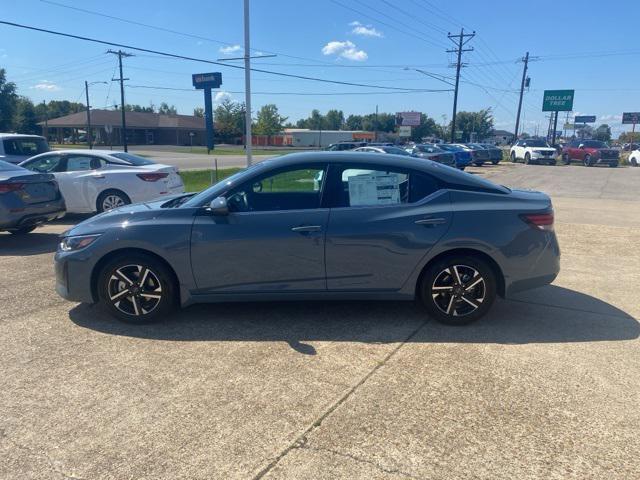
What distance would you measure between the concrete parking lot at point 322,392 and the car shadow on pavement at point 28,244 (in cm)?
241

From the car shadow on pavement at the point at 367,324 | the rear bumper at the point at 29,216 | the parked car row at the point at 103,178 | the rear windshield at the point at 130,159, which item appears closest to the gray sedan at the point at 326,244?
the car shadow on pavement at the point at 367,324

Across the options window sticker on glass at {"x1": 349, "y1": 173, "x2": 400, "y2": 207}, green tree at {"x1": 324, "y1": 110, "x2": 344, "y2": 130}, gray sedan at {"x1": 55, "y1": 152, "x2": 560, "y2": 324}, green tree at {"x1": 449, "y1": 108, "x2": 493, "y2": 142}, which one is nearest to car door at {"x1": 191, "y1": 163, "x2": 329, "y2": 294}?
gray sedan at {"x1": 55, "y1": 152, "x2": 560, "y2": 324}

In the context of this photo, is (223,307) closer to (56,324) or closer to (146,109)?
(56,324)

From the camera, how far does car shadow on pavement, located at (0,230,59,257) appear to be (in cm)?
739

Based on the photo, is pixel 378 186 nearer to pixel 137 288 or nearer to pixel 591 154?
pixel 137 288

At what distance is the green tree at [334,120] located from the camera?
526 ft

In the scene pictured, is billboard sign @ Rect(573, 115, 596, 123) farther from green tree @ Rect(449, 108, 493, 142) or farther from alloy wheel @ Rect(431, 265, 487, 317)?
alloy wheel @ Rect(431, 265, 487, 317)

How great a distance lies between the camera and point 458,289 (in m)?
4.38

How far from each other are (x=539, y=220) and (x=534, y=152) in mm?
36153

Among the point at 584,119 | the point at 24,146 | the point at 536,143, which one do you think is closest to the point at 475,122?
the point at 584,119

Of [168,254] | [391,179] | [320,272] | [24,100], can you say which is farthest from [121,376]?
[24,100]

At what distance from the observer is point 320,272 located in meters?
4.33

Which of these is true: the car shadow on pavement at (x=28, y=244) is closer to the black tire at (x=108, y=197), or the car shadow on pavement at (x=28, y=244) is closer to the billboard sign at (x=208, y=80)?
the black tire at (x=108, y=197)

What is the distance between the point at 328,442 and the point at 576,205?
13.0m
